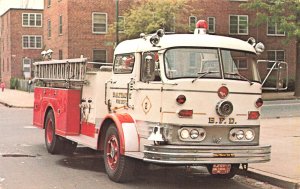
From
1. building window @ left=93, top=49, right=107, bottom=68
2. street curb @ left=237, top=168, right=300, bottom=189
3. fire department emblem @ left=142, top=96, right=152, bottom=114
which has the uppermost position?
building window @ left=93, top=49, right=107, bottom=68

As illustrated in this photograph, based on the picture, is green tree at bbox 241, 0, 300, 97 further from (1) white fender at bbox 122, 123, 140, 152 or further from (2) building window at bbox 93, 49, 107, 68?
(1) white fender at bbox 122, 123, 140, 152

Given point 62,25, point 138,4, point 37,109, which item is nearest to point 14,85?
point 62,25

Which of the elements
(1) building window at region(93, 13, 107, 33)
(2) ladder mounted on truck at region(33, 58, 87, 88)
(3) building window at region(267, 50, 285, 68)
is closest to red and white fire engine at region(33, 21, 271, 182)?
(2) ladder mounted on truck at region(33, 58, 87, 88)

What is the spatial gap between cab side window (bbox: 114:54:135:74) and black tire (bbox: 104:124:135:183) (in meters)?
1.01

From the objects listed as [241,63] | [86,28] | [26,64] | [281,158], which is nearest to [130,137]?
[241,63]

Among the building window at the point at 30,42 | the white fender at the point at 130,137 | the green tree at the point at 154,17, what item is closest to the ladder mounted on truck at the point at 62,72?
the white fender at the point at 130,137

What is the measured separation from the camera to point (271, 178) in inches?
336

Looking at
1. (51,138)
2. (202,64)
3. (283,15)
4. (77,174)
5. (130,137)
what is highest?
(283,15)

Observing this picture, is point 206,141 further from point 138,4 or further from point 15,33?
point 15,33

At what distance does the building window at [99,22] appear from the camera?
39594 mm

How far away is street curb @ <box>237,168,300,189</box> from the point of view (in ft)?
26.4

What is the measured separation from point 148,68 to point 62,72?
12.4 feet

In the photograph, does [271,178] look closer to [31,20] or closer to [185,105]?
[185,105]

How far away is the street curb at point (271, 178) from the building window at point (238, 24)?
1358 inches
